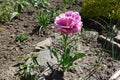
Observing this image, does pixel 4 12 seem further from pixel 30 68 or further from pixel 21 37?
pixel 30 68

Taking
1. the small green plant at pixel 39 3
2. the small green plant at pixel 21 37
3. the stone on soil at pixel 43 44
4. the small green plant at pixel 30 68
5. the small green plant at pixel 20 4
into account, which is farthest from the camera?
the small green plant at pixel 39 3

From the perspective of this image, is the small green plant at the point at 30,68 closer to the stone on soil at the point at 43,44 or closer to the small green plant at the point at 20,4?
the stone on soil at the point at 43,44

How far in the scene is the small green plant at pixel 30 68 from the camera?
4023mm

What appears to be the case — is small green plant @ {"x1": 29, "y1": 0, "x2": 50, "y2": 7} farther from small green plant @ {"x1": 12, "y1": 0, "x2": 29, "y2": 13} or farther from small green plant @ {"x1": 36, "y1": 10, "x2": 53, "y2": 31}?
small green plant @ {"x1": 36, "y1": 10, "x2": 53, "y2": 31}

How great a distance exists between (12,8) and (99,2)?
148cm

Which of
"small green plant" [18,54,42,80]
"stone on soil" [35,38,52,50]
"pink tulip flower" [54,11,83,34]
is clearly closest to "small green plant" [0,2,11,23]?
"stone on soil" [35,38,52,50]

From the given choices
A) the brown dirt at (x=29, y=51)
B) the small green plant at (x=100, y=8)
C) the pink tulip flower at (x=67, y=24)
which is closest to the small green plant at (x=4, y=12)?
the brown dirt at (x=29, y=51)

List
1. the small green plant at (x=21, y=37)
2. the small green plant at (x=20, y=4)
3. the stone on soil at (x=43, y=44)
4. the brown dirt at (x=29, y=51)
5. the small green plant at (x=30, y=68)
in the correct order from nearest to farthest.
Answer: the small green plant at (x=30, y=68) < the brown dirt at (x=29, y=51) < the stone on soil at (x=43, y=44) < the small green plant at (x=21, y=37) < the small green plant at (x=20, y=4)

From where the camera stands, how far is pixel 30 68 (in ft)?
13.4

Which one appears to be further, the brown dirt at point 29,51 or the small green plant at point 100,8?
the small green plant at point 100,8

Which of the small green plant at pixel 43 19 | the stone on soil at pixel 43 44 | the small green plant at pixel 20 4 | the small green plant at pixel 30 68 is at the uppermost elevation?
the small green plant at pixel 20 4

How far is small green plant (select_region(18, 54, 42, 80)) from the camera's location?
4.02 meters

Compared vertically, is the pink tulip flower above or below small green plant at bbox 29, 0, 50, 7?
above

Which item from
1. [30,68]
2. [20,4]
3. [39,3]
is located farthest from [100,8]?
[30,68]
